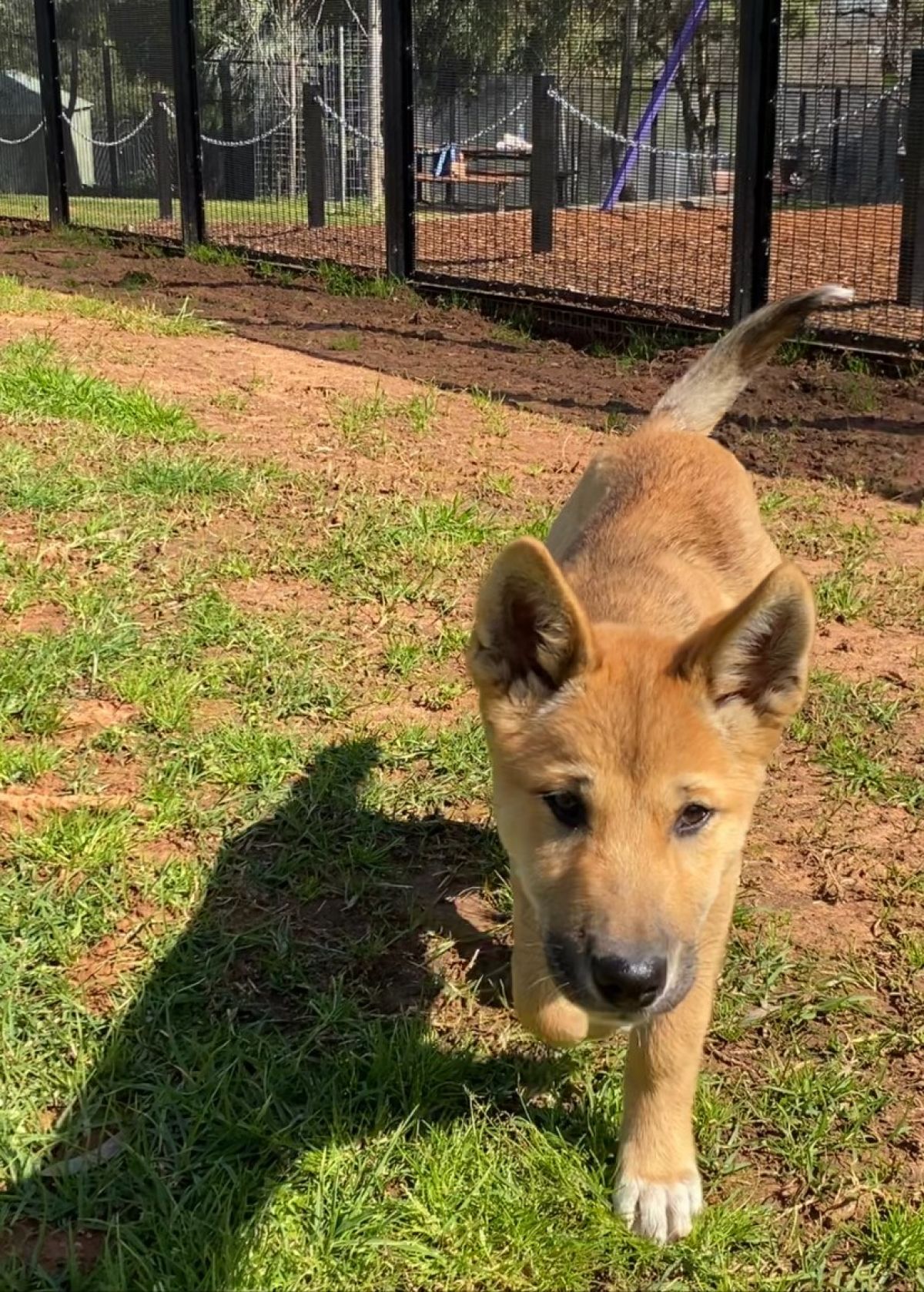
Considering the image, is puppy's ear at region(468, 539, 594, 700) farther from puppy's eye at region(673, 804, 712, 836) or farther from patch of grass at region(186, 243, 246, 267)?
patch of grass at region(186, 243, 246, 267)

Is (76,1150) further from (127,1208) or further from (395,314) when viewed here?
(395,314)

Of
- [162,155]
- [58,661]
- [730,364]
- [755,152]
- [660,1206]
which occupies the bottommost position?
[660,1206]

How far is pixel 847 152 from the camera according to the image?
9.43m

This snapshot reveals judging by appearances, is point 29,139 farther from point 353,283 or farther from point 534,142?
point 534,142

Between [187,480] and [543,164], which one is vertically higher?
[543,164]

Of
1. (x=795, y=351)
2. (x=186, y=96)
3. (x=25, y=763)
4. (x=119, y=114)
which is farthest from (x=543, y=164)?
(x=25, y=763)

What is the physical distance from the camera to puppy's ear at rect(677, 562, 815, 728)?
2.60 metres

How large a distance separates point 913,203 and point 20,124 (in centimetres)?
1433

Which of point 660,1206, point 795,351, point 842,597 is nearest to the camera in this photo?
point 660,1206

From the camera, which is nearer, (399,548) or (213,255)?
(399,548)

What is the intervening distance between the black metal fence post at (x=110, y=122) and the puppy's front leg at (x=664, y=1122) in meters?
15.9

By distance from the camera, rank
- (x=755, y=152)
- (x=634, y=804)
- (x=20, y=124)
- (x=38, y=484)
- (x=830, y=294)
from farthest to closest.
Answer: (x=20, y=124) < (x=755, y=152) < (x=38, y=484) < (x=830, y=294) < (x=634, y=804)

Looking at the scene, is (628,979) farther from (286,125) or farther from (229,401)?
(286,125)

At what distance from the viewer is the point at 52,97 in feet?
53.7
